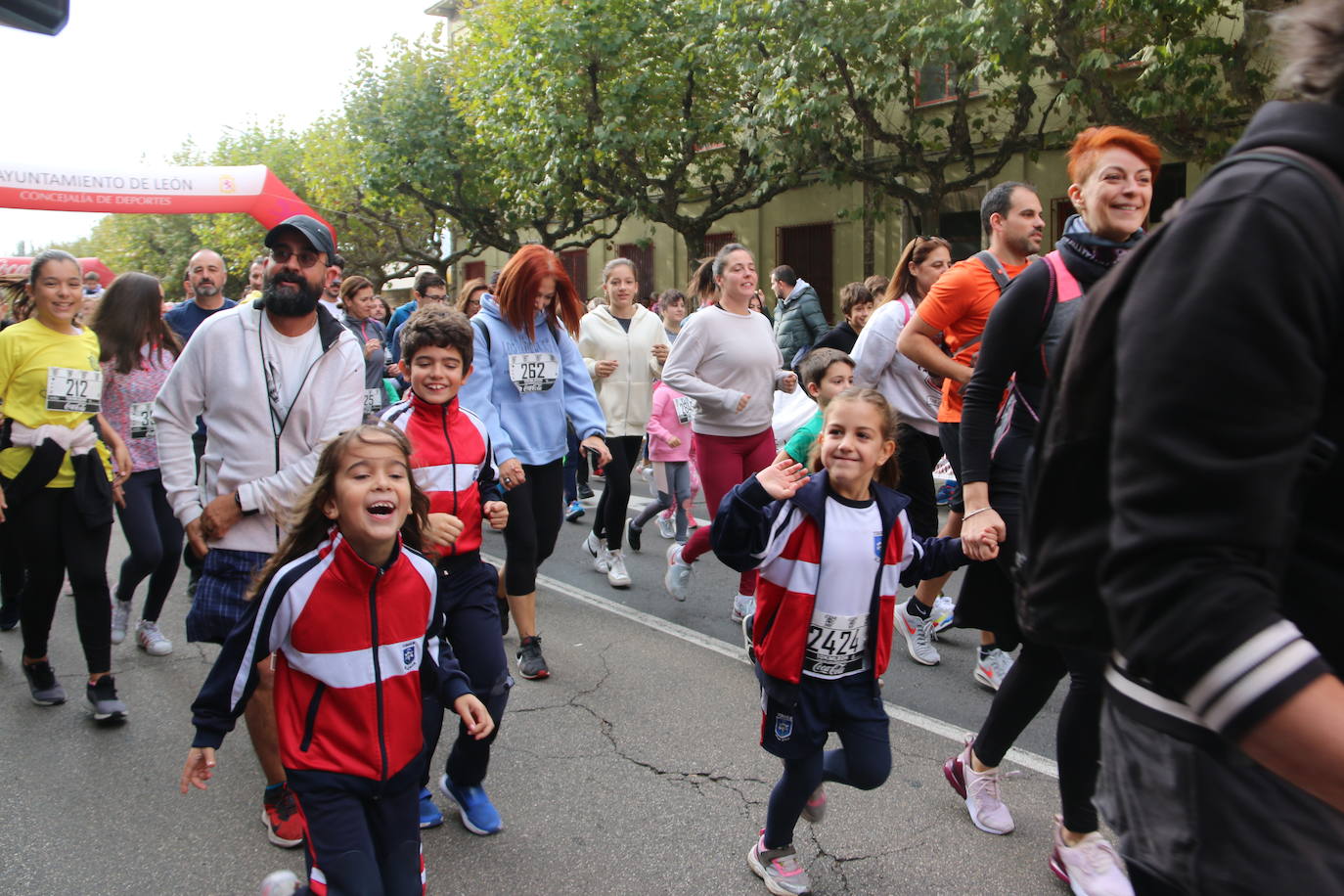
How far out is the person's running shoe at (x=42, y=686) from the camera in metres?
4.81

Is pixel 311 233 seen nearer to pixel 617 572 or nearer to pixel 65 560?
pixel 65 560

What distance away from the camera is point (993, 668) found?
4.78m

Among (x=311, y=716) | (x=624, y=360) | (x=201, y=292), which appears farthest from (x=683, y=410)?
(x=311, y=716)

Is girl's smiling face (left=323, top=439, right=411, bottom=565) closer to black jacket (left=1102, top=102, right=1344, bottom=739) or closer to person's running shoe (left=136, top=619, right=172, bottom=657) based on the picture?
black jacket (left=1102, top=102, right=1344, bottom=739)

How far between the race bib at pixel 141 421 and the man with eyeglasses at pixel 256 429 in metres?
1.93

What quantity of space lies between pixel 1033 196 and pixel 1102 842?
2.55 metres

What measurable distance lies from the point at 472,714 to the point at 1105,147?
Result: 2.40 m

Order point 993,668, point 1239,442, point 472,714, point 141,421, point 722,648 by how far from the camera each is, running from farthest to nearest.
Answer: point 722,648 → point 141,421 → point 993,668 → point 472,714 → point 1239,442

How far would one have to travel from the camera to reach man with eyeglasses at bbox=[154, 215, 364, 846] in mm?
3523

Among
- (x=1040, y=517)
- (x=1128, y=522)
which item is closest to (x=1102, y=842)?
(x=1040, y=517)

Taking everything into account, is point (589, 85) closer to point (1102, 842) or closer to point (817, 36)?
point (817, 36)

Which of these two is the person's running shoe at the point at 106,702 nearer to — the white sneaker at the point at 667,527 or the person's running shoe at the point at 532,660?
the person's running shoe at the point at 532,660

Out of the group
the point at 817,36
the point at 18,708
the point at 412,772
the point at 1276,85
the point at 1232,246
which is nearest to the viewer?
the point at 1232,246

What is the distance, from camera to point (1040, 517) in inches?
53.9
